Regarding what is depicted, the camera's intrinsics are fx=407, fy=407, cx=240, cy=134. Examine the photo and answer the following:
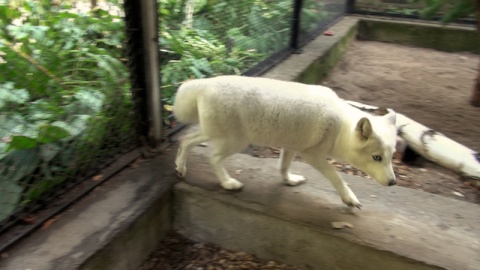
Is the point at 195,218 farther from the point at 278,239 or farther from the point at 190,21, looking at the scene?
the point at 190,21

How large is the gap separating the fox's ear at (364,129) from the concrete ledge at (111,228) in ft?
3.98

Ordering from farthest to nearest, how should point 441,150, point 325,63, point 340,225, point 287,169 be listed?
point 325,63, point 441,150, point 287,169, point 340,225

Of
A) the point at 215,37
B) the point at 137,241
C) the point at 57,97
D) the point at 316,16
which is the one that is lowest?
the point at 137,241

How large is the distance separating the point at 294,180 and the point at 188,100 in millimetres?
875

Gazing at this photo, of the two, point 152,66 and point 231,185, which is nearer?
point 231,185

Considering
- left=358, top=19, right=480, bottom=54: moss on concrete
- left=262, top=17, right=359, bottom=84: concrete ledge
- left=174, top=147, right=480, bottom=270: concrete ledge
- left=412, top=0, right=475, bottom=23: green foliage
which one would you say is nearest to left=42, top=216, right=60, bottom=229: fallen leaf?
left=174, top=147, right=480, bottom=270: concrete ledge

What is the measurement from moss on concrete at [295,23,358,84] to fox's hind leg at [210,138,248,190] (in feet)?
7.82

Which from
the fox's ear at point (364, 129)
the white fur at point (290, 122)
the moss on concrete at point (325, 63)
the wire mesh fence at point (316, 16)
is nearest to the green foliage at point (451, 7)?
the moss on concrete at point (325, 63)

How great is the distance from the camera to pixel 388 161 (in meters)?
2.19

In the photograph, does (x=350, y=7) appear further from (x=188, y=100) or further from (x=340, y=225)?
(x=340, y=225)

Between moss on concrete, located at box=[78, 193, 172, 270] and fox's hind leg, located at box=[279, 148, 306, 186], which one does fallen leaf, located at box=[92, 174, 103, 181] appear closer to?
moss on concrete, located at box=[78, 193, 172, 270]

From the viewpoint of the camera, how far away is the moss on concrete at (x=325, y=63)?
16.8 ft

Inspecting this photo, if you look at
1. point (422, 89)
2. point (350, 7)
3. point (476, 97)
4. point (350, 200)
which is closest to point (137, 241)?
point (350, 200)

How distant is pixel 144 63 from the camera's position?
107 inches
